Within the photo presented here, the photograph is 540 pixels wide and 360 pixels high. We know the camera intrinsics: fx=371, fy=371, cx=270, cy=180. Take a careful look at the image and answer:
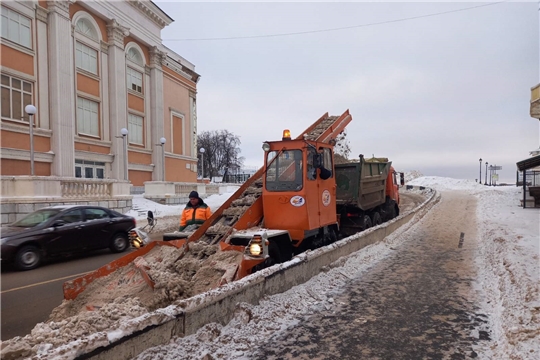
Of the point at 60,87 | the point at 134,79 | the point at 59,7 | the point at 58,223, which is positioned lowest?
the point at 58,223

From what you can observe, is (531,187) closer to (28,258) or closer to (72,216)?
(72,216)

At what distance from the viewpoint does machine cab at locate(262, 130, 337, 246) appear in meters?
7.08

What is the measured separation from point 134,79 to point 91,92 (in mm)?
5224

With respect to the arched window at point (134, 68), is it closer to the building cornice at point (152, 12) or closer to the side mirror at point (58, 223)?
the building cornice at point (152, 12)

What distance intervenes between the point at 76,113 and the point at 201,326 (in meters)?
23.1

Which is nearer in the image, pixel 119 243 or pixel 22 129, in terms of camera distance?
pixel 119 243

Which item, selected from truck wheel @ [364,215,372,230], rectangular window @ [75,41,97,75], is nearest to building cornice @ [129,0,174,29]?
rectangular window @ [75,41,97,75]

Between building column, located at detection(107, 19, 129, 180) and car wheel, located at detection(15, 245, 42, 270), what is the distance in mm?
17503

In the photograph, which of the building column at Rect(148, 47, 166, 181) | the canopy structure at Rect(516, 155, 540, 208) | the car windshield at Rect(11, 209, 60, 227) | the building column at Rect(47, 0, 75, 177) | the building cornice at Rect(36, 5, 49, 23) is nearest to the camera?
the car windshield at Rect(11, 209, 60, 227)

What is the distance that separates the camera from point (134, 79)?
96.3ft

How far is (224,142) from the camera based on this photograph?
70812mm

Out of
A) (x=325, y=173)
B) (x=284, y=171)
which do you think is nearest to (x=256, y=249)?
(x=284, y=171)

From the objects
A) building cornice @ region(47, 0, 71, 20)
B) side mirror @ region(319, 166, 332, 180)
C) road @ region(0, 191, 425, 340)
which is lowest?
road @ region(0, 191, 425, 340)

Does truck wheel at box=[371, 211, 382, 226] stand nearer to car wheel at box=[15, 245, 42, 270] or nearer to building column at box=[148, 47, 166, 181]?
car wheel at box=[15, 245, 42, 270]
